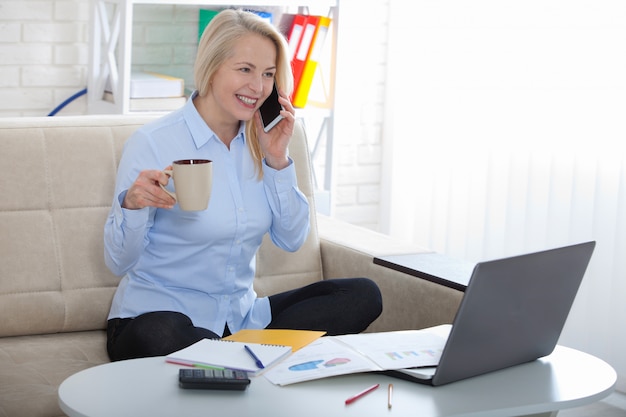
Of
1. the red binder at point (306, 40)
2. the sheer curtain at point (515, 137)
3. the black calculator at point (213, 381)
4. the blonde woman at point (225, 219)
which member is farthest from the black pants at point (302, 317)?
the red binder at point (306, 40)

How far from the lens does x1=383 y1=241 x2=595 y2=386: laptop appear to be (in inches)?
64.1

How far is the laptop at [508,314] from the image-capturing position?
5.34ft

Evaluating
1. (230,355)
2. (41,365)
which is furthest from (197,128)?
(230,355)

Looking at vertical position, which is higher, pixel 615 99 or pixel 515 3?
pixel 515 3

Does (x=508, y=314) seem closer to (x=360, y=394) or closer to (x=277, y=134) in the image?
(x=360, y=394)

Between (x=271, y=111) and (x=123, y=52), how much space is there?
1.08 metres

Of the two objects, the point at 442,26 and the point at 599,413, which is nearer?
the point at 599,413

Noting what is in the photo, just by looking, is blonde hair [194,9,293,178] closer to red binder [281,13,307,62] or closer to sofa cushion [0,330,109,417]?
sofa cushion [0,330,109,417]

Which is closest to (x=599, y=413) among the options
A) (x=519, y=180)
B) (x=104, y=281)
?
(x=519, y=180)

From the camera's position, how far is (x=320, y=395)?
159cm

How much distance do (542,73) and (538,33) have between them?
0.14m

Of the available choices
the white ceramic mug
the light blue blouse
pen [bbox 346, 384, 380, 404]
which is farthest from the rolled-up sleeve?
pen [bbox 346, 384, 380, 404]

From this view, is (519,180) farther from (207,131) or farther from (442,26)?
(207,131)

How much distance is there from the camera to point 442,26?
407 cm
